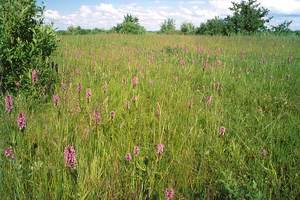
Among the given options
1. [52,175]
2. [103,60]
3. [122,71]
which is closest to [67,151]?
[52,175]

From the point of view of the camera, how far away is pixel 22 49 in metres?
4.73

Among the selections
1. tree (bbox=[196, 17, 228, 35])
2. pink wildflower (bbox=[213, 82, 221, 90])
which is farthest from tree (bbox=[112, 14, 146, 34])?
pink wildflower (bbox=[213, 82, 221, 90])

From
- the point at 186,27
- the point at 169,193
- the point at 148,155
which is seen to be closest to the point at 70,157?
the point at 169,193

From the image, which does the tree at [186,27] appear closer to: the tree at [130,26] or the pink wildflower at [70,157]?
the tree at [130,26]

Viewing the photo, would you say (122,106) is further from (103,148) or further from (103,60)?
(103,60)

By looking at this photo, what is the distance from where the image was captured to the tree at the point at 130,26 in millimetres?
33322

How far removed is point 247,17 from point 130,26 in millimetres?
11972

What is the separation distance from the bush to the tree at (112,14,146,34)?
Result: 28.0 metres

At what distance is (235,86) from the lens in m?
5.34

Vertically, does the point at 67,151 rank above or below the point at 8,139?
above

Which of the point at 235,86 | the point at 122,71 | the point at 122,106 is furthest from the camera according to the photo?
the point at 122,71

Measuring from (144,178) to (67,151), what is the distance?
2.30 feet

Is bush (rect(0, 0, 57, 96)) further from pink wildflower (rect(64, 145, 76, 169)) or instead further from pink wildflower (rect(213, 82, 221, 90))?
pink wildflower (rect(64, 145, 76, 169))

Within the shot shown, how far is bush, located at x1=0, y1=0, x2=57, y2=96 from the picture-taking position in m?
4.60
